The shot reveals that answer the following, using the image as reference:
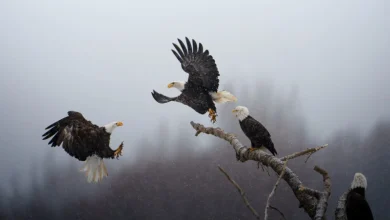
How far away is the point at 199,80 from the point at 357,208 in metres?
1.37

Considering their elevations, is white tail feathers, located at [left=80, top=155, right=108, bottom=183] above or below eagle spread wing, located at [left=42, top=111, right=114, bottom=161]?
below

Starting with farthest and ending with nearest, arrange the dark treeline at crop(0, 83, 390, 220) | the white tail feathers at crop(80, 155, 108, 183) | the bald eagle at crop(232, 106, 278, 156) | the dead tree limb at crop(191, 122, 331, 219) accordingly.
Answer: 1. the dark treeline at crop(0, 83, 390, 220)
2. the white tail feathers at crop(80, 155, 108, 183)
3. the bald eagle at crop(232, 106, 278, 156)
4. the dead tree limb at crop(191, 122, 331, 219)

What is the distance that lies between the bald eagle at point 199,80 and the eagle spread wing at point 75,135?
59 cm

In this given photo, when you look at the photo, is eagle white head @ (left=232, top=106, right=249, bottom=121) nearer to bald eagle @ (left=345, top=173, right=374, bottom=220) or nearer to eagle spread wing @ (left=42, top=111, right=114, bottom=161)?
bald eagle @ (left=345, top=173, right=374, bottom=220)

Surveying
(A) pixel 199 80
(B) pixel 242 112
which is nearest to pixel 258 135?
(B) pixel 242 112

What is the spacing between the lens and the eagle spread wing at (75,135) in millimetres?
2390

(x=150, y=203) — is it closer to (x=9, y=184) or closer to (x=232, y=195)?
(x=232, y=195)

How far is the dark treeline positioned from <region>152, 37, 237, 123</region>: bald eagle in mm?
503

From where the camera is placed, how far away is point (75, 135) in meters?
2.38

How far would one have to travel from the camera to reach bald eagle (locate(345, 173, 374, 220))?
1.71m

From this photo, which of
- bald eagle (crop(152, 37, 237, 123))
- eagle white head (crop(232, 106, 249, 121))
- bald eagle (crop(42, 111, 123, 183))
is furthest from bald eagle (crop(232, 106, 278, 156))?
bald eagle (crop(42, 111, 123, 183))

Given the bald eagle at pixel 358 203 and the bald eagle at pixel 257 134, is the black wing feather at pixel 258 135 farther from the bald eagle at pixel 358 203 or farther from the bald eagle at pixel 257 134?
the bald eagle at pixel 358 203

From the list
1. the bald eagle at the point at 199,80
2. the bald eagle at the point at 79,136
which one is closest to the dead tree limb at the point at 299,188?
the bald eagle at the point at 199,80

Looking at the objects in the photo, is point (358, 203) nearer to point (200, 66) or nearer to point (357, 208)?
point (357, 208)
